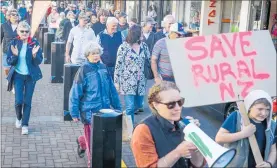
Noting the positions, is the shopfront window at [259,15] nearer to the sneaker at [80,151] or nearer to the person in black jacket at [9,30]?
the person in black jacket at [9,30]

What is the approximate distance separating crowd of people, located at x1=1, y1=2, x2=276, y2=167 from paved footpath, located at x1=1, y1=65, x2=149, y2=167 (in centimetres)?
23

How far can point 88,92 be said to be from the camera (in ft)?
A: 18.2

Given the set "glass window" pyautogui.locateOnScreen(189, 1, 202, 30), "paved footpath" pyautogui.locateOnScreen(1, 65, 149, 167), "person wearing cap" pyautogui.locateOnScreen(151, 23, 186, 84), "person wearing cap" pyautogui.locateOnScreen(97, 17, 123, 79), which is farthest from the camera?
"glass window" pyautogui.locateOnScreen(189, 1, 202, 30)

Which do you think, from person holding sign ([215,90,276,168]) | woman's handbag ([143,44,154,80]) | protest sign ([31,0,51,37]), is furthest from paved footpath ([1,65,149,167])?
person holding sign ([215,90,276,168])

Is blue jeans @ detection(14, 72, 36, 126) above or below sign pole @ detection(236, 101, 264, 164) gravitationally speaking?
below

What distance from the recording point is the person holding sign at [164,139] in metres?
3.01

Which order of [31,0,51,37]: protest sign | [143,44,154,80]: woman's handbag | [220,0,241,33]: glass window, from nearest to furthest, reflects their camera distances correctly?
[31,0,51,37]: protest sign → [143,44,154,80]: woman's handbag → [220,0,241,33]: glass window

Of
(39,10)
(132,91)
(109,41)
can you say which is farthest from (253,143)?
(109,41)

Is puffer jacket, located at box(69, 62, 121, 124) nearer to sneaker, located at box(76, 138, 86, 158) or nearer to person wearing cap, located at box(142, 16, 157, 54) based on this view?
sneaker, located at box(76, 138, 86, 158)

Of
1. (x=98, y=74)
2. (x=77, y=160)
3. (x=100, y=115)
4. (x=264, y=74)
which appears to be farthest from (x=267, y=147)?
(x=77, y=160)

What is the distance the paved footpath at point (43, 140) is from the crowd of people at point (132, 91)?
0.76 ft

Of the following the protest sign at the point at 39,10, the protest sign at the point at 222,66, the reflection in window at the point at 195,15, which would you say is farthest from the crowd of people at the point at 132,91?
the reflection in window at the point at 195,15

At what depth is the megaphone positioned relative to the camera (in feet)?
9.35

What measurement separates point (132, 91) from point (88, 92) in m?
1.61
